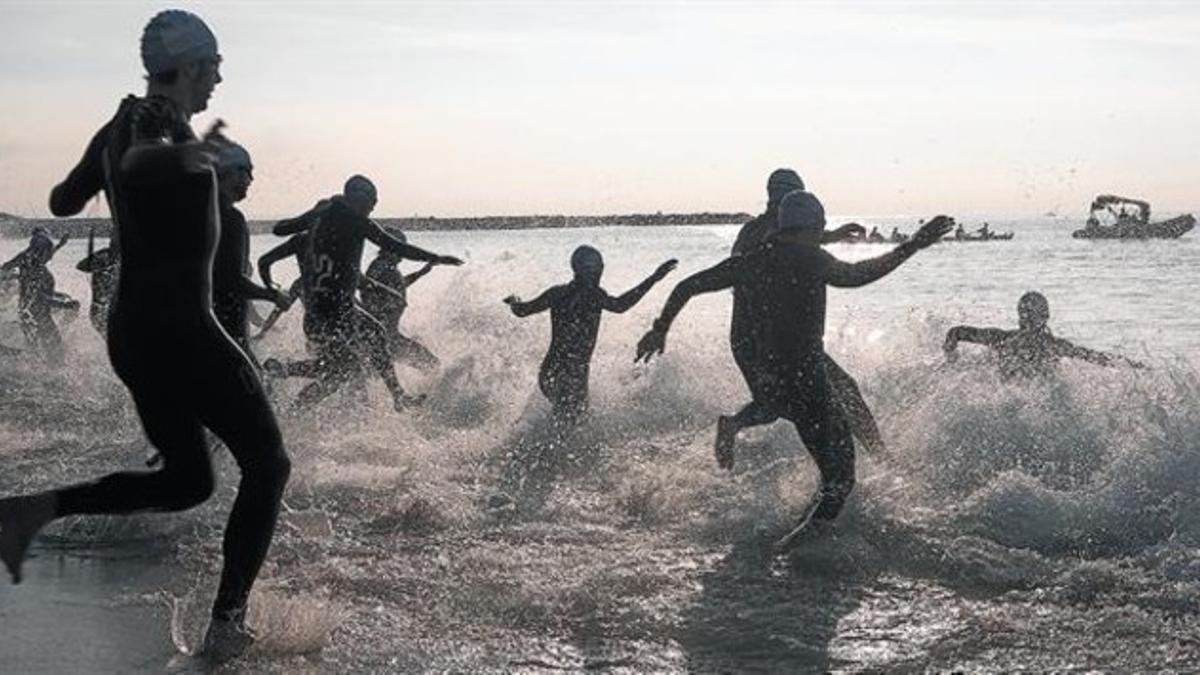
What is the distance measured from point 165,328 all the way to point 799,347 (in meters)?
3.97

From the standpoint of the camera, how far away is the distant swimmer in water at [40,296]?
56.5 ft

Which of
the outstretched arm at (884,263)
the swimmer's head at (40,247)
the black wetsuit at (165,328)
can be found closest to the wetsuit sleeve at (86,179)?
the black wetsuit at (165,328)

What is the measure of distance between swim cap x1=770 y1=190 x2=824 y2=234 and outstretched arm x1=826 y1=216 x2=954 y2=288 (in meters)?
0.26

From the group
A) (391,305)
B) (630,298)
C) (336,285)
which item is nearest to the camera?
(630,298)

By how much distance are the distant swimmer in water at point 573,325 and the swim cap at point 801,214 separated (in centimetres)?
384

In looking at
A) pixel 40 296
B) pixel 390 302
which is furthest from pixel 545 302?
pixel 40 296

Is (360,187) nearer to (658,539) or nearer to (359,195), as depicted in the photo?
(359,195)

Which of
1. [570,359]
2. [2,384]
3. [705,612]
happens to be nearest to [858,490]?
[705,612]

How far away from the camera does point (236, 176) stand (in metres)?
7.09

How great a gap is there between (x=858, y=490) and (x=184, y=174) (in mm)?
5002

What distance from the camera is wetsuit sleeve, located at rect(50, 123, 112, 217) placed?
428 centimetres

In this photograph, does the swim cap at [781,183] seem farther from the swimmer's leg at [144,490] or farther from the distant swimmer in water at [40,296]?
the distant swimmer in water at [40,296]

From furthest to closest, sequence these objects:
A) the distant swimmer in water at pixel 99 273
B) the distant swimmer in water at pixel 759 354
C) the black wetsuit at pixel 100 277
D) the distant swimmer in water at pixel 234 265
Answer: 1. the black wetsuit at pixel 100 277
2. the distant swimmer in water at pixel 99 273
3. the distant swimmer in water at pixel 759 354
4. the distant swimmer in water at pixel 234 265

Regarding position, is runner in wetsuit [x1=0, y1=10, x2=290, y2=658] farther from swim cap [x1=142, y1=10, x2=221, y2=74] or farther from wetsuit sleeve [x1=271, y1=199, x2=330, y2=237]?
wetsuit sleeve [x1=271, y1=199, x2=330, y2=237]
